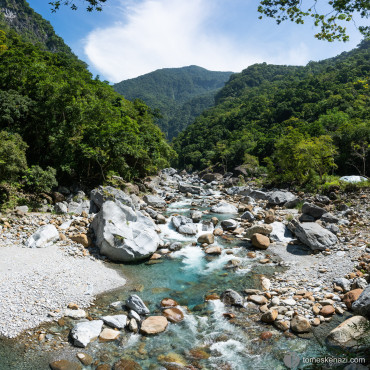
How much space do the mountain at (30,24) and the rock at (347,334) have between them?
108228 millimetres

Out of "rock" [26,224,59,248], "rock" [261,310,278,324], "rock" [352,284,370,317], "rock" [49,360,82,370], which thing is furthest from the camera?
"rock" [26,224,59,248]

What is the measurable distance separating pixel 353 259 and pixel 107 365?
9911 mm

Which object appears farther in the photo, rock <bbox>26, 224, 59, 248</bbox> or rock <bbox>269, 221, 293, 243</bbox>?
rock <bbox>269, 221, 293, 243</bbox>

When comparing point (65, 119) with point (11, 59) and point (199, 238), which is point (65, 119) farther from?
point (199, 238)

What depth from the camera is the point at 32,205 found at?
15086 mm

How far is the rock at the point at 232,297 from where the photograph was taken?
8.52 metres

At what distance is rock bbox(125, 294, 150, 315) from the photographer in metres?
7.87

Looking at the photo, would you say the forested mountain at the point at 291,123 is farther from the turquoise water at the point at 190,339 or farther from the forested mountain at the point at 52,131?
the turquoise water at the point at 190,339

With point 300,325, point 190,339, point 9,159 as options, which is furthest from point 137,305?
point 9,159

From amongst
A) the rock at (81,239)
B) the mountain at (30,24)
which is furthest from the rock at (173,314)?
the mountain at (30,24)

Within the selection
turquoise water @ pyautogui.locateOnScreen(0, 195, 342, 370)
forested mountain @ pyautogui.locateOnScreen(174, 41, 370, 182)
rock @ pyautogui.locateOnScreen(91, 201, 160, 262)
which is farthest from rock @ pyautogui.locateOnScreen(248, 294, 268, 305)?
forested mountain @ pyautogui.locateOnScreen(174, 41, 370, 182)

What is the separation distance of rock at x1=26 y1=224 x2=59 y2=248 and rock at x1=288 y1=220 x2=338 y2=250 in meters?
12.0

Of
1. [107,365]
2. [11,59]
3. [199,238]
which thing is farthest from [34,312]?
[11,59]

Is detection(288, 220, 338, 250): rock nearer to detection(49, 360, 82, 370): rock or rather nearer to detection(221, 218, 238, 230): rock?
detection(221, 218, 238, 230): rock
